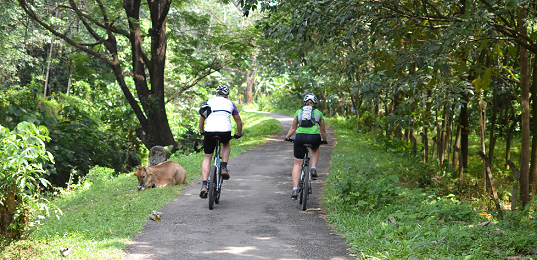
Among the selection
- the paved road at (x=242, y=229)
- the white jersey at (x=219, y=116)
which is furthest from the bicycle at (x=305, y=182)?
the white jersey at (x=219, y=116)

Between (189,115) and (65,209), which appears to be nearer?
(65,209)

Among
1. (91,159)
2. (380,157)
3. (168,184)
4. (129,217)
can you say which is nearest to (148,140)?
(91,159)

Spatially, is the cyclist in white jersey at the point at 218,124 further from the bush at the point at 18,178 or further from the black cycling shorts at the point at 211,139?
the bush at the point at 18,178

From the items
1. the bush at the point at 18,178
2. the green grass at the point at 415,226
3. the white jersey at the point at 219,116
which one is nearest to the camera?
the green grass at the point at 415,226

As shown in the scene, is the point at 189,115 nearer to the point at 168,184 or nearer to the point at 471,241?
the point at 168,184

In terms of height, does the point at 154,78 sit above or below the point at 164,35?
below

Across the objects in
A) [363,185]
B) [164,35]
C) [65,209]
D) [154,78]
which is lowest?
[65,209]

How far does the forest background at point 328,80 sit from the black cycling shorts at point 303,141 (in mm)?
986

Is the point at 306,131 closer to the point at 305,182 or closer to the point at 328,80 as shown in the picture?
the point at 305,182

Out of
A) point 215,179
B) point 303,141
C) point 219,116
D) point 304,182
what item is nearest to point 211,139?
point 219,116

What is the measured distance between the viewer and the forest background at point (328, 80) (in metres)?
6.39

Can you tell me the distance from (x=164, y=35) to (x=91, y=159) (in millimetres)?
4668

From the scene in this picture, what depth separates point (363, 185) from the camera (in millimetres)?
6824

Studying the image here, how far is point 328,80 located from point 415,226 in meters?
17.3
